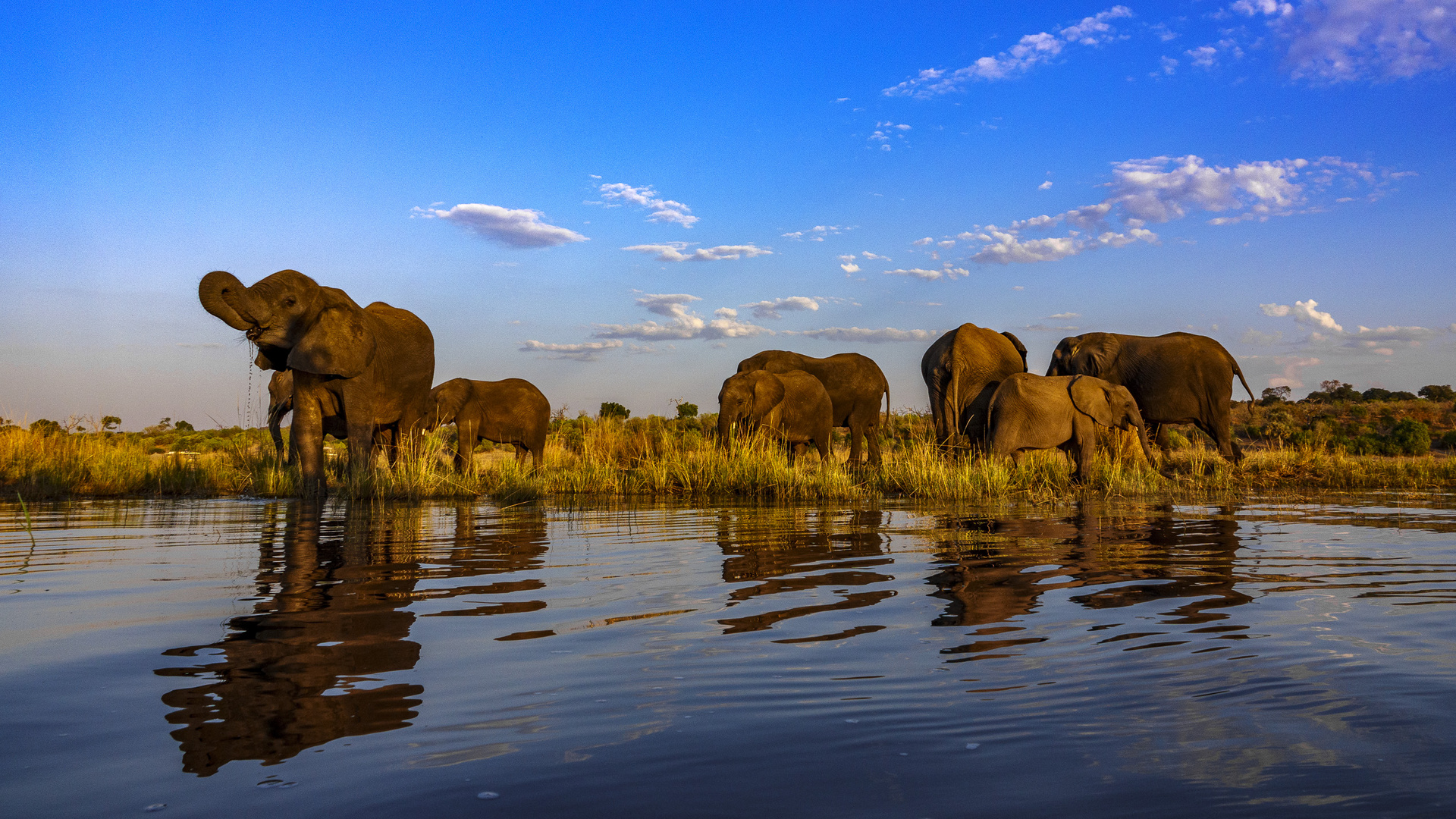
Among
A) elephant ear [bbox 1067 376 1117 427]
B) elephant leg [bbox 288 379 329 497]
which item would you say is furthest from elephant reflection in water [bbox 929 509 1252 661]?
elephant leg [bbox 288 379 329 497]

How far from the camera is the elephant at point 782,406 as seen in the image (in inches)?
640

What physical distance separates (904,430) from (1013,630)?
30014 mm

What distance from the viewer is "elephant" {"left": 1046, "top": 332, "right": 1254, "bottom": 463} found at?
53.5ft

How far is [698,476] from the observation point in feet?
39.2

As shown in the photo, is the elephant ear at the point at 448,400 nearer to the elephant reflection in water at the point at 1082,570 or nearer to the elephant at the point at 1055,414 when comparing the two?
the elephant at the point at 1055,414

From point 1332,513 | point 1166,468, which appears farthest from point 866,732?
point 1166,468

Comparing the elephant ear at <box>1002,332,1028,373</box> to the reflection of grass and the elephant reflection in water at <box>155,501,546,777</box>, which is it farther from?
the elephant reflection in water at <box>155,501,546,777</box>

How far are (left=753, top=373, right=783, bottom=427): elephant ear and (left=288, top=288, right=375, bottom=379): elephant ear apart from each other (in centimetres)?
696

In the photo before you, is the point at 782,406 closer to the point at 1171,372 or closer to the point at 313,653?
the point at 1171,372

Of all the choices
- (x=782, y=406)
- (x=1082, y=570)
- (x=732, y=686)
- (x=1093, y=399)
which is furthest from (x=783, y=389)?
(x=732, y=686)

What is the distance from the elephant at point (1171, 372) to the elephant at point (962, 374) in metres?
1.38

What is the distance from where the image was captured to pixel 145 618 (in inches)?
128

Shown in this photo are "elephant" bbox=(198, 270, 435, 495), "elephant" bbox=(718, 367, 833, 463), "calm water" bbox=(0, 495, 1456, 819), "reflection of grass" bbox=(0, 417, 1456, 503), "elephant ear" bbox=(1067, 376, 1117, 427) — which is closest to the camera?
"calm water" bbox=(0, 495, 1456, 819)

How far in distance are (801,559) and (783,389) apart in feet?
39.8
